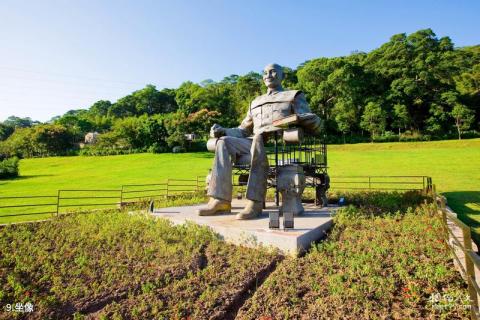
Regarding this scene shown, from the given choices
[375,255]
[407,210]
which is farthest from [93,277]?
[407,210]

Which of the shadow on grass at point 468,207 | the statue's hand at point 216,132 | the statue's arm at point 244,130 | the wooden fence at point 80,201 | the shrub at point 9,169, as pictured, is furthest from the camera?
the shrub at point 9,169

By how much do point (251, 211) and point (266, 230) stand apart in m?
1.06

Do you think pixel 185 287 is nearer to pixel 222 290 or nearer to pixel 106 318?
pixel 222 290

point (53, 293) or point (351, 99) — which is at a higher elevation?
point (351, 99)

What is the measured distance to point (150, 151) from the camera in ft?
160

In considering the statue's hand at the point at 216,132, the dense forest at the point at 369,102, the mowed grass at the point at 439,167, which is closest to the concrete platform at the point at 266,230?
the statue's hand at the point at 216,132

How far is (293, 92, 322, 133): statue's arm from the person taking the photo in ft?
22.5

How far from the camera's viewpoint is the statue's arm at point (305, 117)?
686cm

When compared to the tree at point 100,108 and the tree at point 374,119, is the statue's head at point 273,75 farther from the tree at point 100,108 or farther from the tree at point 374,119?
the tree at point 100,108

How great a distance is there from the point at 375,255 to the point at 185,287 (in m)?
3.07

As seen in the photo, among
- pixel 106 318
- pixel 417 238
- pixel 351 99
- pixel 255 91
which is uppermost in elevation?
pixel 255 91

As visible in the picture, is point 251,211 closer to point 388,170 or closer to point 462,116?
point 388,170

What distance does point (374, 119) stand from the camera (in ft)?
133

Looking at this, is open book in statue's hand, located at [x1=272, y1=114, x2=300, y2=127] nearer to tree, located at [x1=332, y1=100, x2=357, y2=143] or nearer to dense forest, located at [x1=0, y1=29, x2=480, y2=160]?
dense forest, located at [x1=0, y1=29, x2=480, y2=160]
